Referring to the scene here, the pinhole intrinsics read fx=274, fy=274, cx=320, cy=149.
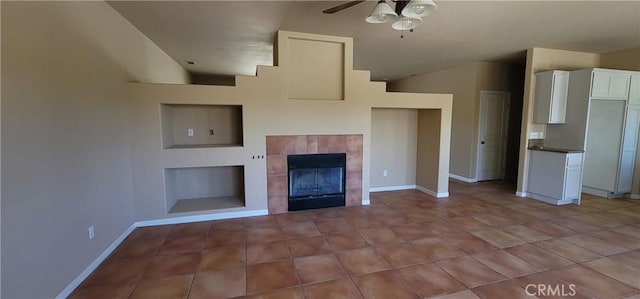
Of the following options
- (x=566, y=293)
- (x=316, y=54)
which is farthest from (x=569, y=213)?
(x=316, y=54)

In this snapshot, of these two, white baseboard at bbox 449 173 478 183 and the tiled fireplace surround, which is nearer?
the tiled fireplace surround

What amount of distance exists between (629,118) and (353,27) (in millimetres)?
4977

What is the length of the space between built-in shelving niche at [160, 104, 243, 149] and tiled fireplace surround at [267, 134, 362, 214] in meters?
0.61

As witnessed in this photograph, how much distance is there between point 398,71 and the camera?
7113 mm

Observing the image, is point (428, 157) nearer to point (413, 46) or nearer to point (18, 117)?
point (413, 46)

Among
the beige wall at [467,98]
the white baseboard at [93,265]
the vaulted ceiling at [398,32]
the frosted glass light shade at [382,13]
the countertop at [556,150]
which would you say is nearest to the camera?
the white baseboard at [93,265]

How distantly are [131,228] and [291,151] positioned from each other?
2.28 m

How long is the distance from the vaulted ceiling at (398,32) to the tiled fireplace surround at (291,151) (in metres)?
1.55

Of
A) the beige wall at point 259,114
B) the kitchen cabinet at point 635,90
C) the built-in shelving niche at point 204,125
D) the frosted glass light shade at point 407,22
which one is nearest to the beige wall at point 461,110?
the beige wall at point 259,114

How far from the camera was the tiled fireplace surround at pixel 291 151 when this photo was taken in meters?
4.06

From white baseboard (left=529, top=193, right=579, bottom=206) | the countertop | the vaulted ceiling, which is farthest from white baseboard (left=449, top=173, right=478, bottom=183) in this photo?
the vaulted ceiling

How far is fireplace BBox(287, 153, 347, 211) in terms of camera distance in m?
4.19

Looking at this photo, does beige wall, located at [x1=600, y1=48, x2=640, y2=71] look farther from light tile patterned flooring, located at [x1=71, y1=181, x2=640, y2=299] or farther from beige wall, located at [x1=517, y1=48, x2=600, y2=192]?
light tile patterned flooring, located at [x1=71, y1=181, x2=640, y2=299]

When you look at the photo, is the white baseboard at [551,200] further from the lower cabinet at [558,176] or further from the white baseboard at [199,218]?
the white baseboard at [199,218]
